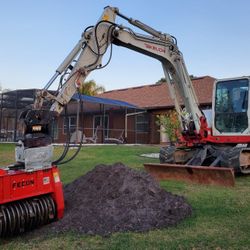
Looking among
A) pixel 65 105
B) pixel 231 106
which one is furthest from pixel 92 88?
pixel 65 105

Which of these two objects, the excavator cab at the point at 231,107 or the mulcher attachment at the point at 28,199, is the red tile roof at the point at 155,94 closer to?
the excavator cab at the point at 231,107

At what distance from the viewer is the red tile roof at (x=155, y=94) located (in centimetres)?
2178

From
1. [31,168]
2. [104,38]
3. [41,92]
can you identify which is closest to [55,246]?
[31,168]

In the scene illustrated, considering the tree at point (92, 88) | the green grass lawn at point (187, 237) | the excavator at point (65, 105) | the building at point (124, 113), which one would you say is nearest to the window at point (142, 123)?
the building at point (124, 113)

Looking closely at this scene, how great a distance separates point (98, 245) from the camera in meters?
3.82

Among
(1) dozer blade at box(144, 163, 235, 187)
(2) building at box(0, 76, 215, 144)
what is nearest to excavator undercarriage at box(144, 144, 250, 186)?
(1) dozer blade at box(144, 163, 235, 187)

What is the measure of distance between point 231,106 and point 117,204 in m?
5.15

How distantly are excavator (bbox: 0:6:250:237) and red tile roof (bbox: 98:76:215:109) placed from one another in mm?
10983

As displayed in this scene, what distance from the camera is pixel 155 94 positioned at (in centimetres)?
2539

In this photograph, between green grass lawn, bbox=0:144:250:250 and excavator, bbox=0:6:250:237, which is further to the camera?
excavator, bbox=0:6:250:237

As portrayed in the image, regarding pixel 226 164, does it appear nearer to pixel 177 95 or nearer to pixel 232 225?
pixel 177 95

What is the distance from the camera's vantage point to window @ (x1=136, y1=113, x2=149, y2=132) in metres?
23.9

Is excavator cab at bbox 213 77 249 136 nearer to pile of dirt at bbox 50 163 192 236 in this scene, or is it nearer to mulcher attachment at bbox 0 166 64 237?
pile of dirt at bbox 50 163 192 236

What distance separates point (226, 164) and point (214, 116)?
1684 millimetres
